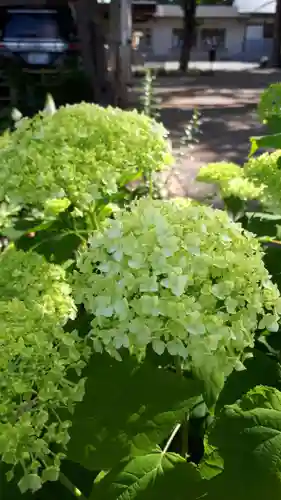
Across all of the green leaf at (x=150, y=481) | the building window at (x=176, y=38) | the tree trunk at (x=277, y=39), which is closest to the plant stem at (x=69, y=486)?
the green leaf at (x=150, y=481)

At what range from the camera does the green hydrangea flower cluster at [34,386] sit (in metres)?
1.05

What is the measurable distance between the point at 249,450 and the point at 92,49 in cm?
1178

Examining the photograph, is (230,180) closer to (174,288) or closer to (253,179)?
(253,179)

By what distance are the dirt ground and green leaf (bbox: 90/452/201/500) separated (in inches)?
145

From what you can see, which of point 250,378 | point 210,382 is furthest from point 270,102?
point 210,382

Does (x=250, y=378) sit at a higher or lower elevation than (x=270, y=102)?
lower

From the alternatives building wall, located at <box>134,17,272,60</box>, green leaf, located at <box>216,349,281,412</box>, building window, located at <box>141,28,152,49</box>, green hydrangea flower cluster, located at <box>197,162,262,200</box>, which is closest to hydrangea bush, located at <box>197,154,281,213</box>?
green hydrangea flower cluster, located at <box>197,162,262,200</box>

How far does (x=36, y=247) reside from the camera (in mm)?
1589

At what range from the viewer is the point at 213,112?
14977 mm

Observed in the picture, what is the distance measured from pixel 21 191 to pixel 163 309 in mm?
523

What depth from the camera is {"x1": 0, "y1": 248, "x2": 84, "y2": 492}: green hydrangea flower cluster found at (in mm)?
1051

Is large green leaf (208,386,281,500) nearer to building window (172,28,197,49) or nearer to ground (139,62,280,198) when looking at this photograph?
ground (139,62,280,198)

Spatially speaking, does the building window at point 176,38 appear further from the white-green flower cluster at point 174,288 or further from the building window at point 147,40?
the white-green flower cluster at point 174,288

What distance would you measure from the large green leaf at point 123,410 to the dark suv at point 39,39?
11.6 meters
